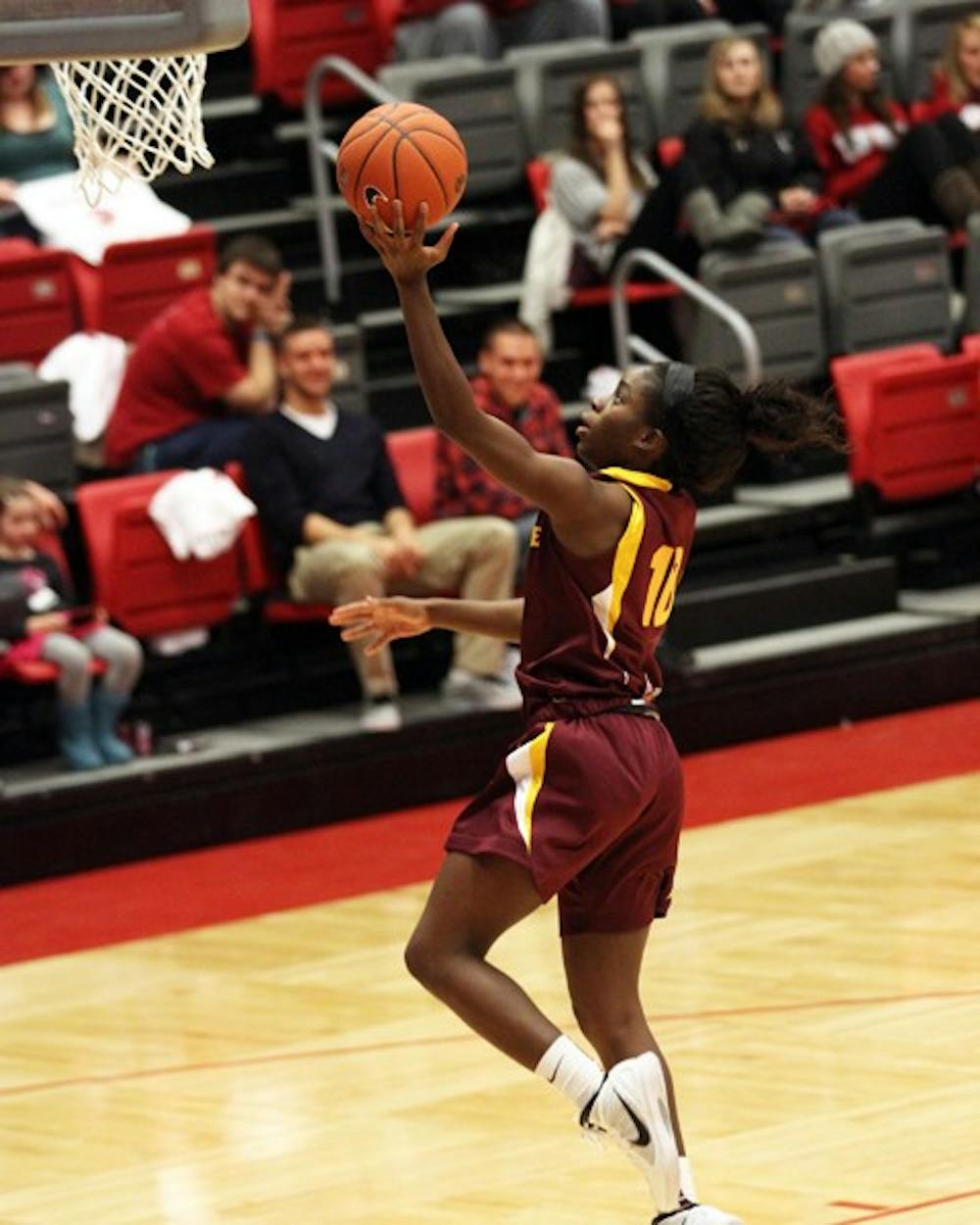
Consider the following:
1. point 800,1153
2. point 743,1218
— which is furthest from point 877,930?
point 743,1218

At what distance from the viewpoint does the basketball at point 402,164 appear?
440cm

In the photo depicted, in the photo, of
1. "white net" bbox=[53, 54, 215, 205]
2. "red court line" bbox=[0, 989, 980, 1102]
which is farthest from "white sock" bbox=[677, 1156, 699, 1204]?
"white net" bbox=[53, 54, 215, 205]

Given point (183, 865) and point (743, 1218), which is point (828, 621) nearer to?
point (183, 865)

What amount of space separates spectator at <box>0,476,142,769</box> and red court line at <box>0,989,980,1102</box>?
7.05ft

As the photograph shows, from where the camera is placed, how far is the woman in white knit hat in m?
11.2

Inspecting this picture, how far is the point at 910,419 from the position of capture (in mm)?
10109

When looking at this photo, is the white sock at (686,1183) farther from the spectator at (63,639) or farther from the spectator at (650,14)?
the spectator at (650,14)

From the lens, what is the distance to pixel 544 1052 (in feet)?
14.5

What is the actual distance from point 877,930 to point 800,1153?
1.85m

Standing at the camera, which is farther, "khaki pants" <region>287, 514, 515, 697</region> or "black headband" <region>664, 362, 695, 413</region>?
"khaki pants" <region>287, 514, 515, 697</region>

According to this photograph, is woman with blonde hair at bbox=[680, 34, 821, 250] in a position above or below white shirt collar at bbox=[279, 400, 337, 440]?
above

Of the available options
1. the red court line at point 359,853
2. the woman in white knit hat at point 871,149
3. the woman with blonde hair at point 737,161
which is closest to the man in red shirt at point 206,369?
the red court line at point 359,853

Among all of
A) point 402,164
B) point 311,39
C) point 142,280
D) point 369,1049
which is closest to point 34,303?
point 142,280

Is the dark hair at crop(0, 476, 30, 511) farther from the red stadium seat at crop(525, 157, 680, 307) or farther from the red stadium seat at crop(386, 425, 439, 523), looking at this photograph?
the red stadium seat at crop(525, 157, 680, 307)
